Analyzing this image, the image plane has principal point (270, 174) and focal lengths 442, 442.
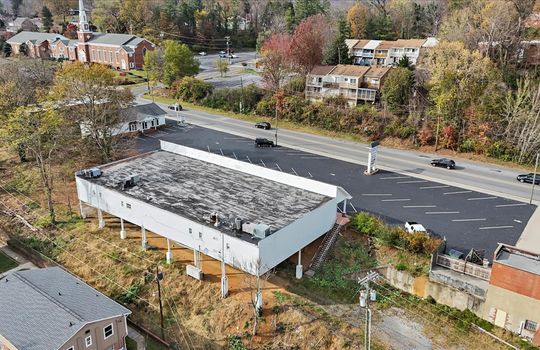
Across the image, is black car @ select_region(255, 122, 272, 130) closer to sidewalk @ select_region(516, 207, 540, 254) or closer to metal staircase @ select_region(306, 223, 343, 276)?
metal staircase @ select_region(306, 223, 343, 276)

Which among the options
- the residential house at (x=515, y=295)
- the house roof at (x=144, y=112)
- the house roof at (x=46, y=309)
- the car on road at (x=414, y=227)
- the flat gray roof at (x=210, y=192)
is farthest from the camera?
the house roof at (x=144, y=112)

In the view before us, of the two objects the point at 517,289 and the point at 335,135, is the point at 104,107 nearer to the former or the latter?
the point at 335,135

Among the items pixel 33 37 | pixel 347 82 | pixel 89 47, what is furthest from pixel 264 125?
pixel 33 37

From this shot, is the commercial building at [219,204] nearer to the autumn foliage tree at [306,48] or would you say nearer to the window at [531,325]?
the window at [531,325]

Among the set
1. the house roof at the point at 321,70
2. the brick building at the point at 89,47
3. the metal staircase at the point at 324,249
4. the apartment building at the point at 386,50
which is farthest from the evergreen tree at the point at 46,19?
the metal staircase at the point at 324,249

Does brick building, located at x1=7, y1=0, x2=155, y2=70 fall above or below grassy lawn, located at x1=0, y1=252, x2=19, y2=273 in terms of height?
above

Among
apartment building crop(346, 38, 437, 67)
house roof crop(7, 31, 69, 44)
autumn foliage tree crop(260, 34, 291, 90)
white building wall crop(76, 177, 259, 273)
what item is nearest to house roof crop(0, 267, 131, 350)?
white building wall crop(76, 177, 259, 273)

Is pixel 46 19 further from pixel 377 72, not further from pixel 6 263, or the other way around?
pixel 6 263
